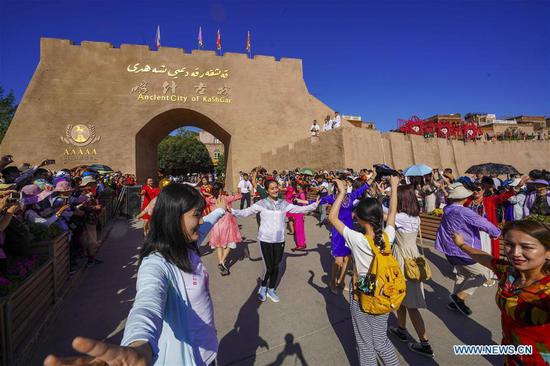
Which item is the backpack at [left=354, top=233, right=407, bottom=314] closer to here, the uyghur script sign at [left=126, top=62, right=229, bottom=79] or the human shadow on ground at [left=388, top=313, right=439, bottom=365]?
the human shadow on ground at [left=388, top=313, right=439, bottom=365]

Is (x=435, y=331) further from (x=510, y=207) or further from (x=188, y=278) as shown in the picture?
(x=510, y=207)

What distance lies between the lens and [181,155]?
4669 centimetres

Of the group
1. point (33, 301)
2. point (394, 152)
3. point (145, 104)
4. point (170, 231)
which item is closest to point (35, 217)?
point (33, 301)

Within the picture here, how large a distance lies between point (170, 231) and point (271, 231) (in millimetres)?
2685

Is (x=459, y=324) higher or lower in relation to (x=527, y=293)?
lower

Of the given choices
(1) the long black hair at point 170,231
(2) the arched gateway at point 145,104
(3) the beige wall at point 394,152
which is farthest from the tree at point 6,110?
(1) the long black hair at point 170,231

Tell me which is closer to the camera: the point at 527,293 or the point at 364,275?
the point at 527,293

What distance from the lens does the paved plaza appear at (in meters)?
3.04

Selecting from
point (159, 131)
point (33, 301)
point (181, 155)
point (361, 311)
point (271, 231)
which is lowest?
point (33, 301)

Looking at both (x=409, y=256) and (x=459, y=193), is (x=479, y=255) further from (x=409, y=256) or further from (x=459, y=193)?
(x=459, y=193)

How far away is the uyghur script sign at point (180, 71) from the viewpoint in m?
19.7

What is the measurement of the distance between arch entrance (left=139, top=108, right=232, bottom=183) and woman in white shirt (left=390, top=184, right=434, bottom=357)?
62.2 ft

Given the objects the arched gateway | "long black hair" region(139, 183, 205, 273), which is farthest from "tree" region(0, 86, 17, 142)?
"long black hair" region(139, 183, 205, 273)

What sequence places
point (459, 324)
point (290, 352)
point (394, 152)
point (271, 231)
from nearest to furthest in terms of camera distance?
1. point (290, 352)
2. point (459, 324)
3. point (271, 231)
4. point (394, 152)
